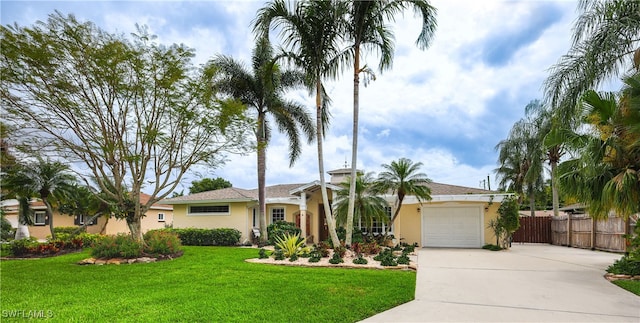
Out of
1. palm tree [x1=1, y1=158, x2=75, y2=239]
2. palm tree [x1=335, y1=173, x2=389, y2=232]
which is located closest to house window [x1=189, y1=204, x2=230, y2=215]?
palm tree [x1=1, y1=158, x2=75, y2=239]

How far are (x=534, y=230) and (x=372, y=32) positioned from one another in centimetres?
1701

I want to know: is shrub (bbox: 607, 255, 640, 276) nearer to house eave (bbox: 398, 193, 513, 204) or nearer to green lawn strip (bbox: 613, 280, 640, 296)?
green lawn strip (bbox: 613, 280, 640, 296)

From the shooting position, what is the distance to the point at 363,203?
14945 millimetres

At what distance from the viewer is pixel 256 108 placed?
61.8ft

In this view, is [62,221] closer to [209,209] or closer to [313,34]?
[209,209]

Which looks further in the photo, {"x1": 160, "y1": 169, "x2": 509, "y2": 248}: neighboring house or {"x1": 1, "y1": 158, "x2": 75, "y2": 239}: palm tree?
{"x1": 160, "y1": 169, "x2": 509, "y2": 248}: neighboring house

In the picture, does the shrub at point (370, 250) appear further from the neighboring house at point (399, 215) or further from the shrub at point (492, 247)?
the shrub at point (492, 247)

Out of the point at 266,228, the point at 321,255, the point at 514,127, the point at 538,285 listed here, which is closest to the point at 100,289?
the point at 321,255

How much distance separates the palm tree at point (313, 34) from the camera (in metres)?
12.5

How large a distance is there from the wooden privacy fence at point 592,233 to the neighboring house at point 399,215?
15.0 feet

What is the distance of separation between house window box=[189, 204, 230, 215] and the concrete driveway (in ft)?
43.3

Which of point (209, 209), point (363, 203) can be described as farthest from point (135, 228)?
point (363, 203)

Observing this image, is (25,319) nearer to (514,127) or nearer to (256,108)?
(256,108)

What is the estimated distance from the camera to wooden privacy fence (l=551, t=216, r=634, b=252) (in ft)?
50.5
